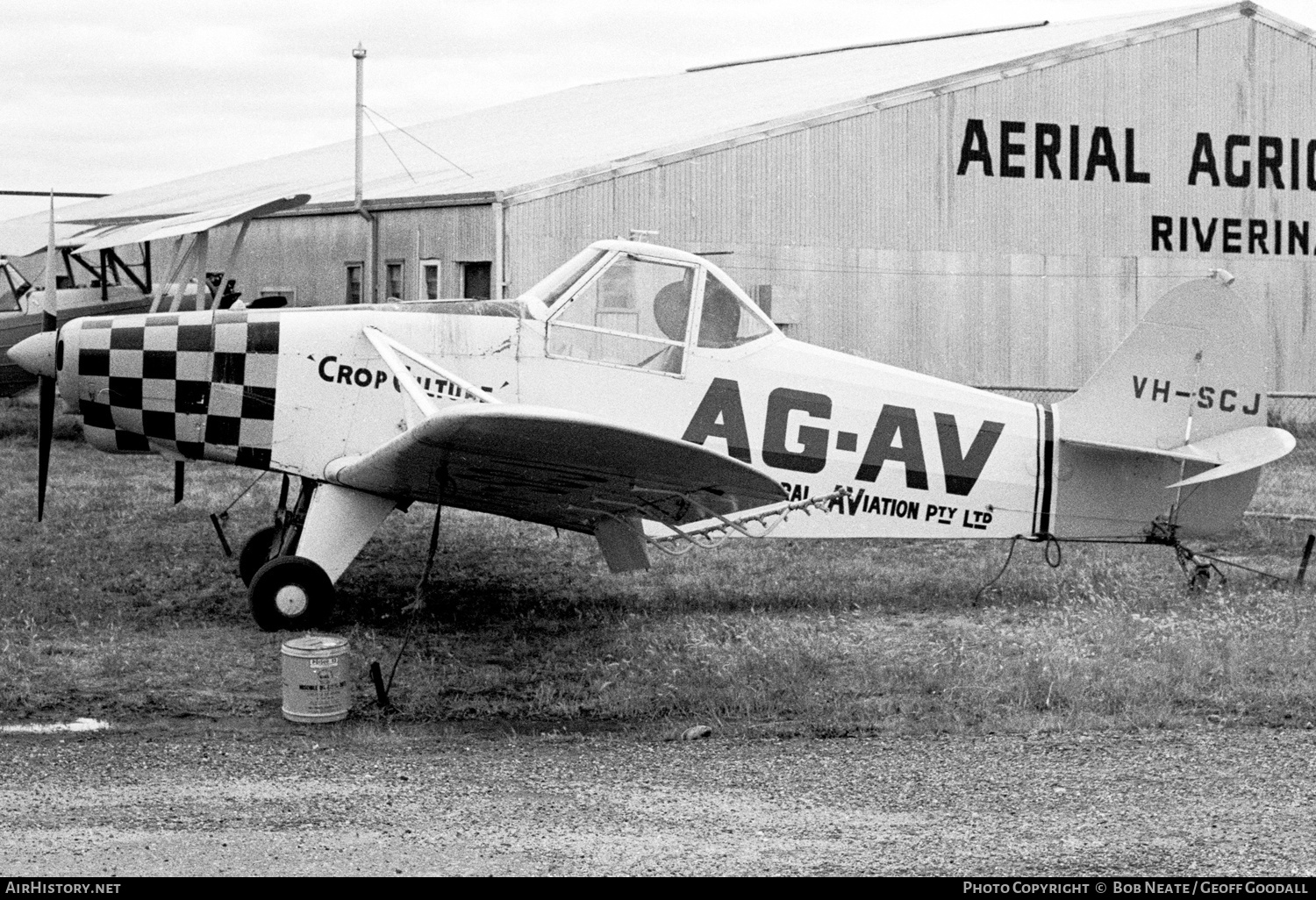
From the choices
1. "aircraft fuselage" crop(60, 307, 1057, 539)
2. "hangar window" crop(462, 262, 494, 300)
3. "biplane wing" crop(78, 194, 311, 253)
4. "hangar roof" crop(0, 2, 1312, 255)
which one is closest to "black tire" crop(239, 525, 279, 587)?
"aircraft fuselage" crop(60, 307, 1057, 539)

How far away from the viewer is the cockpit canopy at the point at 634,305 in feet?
29.8

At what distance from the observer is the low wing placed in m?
6.80

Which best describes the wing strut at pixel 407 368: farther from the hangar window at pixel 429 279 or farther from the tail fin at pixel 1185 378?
the hangar window at pixel 429 279

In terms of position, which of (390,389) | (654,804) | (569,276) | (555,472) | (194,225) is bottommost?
(654,804)

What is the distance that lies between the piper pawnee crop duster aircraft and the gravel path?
5.88ft

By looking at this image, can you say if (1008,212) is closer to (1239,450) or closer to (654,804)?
(1239,450)

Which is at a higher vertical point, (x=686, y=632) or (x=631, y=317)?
(x=631, y=317)

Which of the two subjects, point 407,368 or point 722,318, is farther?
point 722,318

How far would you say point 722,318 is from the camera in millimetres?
9305

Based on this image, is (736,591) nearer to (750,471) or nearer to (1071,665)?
(1071,665)

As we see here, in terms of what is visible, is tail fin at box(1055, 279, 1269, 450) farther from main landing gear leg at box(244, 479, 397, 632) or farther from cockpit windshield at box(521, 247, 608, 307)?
main landing gear leg at box(244, 479, 397, 632)

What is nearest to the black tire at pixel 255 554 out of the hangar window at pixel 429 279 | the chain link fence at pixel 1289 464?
the chain link fence at pixel 1289 464

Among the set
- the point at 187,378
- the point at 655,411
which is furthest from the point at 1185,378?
the point at 187,378

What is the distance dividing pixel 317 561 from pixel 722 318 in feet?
8.99
